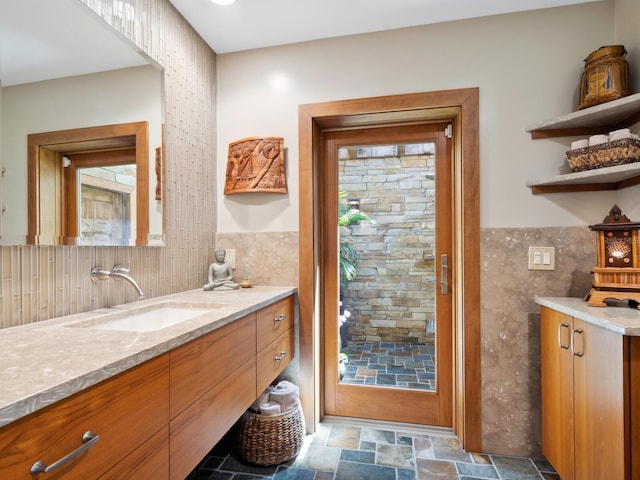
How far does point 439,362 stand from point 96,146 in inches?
86.7

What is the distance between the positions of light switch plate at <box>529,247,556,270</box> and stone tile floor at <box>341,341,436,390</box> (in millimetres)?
788

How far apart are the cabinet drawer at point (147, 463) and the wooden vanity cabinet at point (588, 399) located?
4.81ft

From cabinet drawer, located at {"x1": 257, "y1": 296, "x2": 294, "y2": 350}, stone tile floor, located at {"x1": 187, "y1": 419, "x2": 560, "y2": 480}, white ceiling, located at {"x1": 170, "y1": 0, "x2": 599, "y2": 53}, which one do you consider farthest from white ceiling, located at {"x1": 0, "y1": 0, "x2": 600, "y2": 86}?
stone tile floor, located at {"x1": 187, "y1": 419, "x2": 560, "y2": 480}

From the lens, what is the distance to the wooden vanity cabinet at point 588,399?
1.12 m

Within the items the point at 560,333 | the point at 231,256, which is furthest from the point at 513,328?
the point at 231,256

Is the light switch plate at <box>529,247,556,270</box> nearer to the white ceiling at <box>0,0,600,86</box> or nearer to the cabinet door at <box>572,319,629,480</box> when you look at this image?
the cabinet door at <box>572,319,629,480</box>

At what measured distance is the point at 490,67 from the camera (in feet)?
6.16

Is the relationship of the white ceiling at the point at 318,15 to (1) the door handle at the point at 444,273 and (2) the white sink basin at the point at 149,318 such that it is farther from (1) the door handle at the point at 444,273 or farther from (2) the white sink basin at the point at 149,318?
(2) the white sink basin at the point at 149,318

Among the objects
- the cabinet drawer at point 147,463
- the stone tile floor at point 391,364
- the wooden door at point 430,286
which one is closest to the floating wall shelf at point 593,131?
the wooden door at point 430,286

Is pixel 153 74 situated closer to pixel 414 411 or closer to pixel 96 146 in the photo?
pixel 96 146

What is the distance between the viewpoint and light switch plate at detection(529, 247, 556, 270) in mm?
1802

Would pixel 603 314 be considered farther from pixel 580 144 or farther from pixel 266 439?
pixel 266 439

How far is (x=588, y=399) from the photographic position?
132 cm

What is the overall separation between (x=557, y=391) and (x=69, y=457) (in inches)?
73.4
